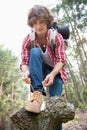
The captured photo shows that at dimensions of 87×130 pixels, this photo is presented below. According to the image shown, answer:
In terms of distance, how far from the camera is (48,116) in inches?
101

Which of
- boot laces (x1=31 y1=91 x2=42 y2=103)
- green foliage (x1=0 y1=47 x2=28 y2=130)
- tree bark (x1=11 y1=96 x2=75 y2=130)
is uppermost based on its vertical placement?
boot laces (x1=31 y1=91 x2=42 y2=103)

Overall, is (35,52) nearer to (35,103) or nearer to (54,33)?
(54,33)

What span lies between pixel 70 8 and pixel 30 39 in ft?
65.6

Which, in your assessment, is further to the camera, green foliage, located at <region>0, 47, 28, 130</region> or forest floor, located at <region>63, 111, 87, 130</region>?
green foliage, located at <region>0, 47, 28, 130</region>

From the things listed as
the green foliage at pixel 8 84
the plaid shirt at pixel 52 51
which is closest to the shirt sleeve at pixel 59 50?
the plaid shirt at pixel 52 51

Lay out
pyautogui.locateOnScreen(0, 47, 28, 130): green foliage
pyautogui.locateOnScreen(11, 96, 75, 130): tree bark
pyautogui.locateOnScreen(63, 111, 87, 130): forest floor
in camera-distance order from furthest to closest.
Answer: pyautogui.locateOnScreen(0, 47, 28, 130): green foliage, pyautogui.locateOnScreen(63, 111, 87, 130): forest floor, pyautogui.locateOnScreen(11, 96, 75, 130): tree bark

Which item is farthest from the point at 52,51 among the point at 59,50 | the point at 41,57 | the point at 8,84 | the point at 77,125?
the point at 8,84

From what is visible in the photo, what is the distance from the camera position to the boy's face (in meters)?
3.00

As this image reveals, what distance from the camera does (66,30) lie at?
3.31 metres

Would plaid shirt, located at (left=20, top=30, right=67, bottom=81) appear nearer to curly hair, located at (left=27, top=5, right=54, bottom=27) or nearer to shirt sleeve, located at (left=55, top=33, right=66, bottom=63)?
shirt sleeve, located at (left=55, top=33, right=66, bottom=63)

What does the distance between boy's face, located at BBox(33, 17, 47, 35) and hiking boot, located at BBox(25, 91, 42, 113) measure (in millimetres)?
651

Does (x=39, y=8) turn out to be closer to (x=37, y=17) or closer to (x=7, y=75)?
(x=37, y=17)

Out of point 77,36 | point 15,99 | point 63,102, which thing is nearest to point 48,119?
point 63,102

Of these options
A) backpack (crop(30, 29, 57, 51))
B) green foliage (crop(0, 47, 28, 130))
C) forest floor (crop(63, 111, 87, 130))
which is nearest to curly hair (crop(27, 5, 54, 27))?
backpack (crop(30, 29, 57, 51))
